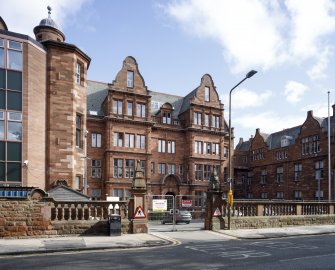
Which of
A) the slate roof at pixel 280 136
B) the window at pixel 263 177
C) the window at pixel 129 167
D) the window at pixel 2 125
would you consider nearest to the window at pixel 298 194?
the window at pixel 263 177

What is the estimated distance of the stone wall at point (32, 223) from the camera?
50.8 feet

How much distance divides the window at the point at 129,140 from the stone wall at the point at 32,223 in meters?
23.3

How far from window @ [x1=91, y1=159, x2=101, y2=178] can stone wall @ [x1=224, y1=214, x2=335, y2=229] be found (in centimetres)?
2122

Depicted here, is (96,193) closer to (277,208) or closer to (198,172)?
(198,172)

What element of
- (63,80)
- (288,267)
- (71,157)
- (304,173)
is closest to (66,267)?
(288,267)

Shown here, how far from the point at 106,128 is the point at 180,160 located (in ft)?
34.8

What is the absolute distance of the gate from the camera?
789 inches

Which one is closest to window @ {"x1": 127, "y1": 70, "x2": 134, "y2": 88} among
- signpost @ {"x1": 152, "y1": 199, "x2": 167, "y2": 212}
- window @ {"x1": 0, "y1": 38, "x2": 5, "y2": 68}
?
window @ {"x1": 0, "y1": 38, "x2": 5, "y2": 68}

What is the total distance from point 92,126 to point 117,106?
11.7ft

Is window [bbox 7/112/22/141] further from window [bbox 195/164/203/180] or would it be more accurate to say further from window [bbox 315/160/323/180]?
window [bbox 315/160/323/180]

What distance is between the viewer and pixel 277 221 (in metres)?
22.2

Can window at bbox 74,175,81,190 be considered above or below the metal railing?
above

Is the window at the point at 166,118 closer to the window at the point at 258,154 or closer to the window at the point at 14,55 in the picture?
the window at the point at 258,154

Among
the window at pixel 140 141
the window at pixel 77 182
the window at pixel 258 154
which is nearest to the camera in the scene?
the window at pixel 77 182
